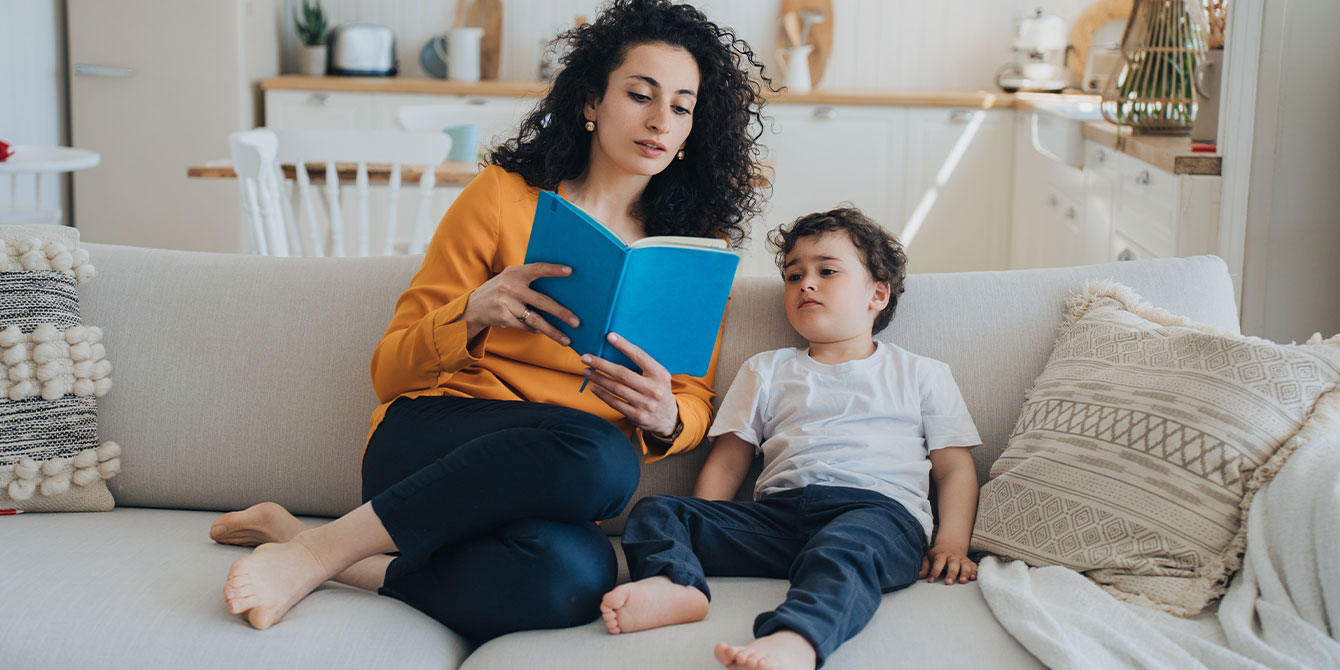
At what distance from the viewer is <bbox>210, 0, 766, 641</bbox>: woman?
1339 mm

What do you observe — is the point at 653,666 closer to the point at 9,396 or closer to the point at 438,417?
the point at 438,417

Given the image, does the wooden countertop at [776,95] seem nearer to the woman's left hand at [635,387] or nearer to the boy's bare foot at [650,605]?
the woman's left hand at [635,387]

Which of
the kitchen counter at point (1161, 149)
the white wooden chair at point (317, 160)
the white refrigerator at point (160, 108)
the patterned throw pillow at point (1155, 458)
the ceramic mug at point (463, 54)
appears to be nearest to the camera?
the patterned throw pillow at point (1155, 458)

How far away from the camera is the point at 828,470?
5.08 feet

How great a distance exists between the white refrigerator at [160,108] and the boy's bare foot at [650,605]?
3804 mm

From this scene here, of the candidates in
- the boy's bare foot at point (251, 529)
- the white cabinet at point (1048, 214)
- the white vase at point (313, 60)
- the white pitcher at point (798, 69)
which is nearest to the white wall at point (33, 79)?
the white vase at point (313, 60)

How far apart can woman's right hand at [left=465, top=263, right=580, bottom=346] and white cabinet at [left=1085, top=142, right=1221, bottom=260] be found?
1.71m

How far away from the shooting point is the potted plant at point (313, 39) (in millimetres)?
4781

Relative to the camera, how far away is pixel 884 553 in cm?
139

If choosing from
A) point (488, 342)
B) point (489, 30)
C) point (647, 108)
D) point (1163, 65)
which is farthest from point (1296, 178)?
point (489, 30)

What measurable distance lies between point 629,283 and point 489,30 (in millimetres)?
3968

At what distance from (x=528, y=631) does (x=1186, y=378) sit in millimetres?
877

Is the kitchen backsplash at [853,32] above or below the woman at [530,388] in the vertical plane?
above

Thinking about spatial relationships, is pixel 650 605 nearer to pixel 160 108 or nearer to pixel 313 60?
pixel 160 108
